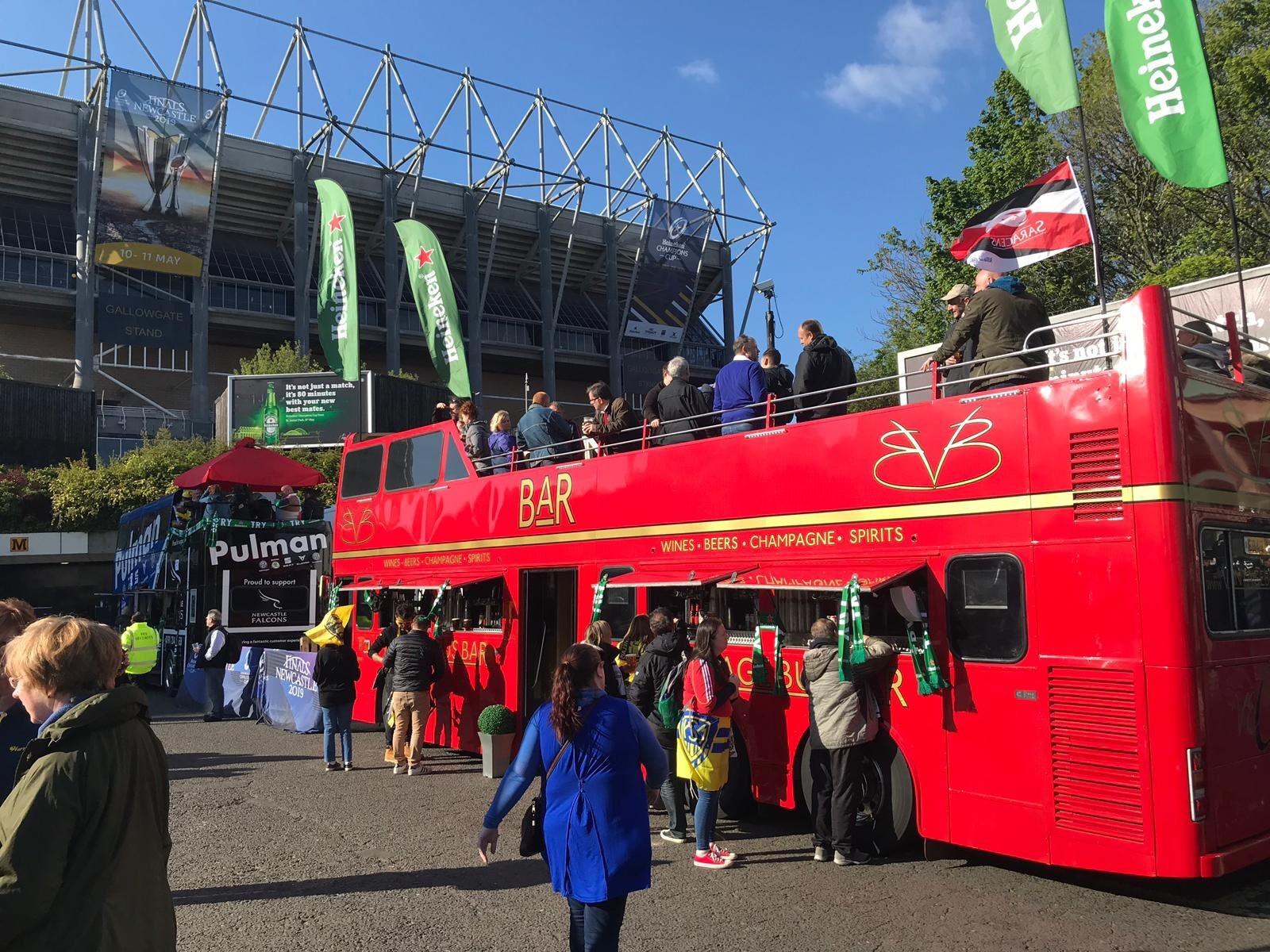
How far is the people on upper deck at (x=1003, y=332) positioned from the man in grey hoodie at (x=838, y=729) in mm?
2160

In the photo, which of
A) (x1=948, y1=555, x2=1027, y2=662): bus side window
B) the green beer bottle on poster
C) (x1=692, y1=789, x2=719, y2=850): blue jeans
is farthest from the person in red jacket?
the green beer bottle on poster

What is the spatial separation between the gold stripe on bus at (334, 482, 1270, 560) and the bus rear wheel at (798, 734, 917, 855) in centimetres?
164

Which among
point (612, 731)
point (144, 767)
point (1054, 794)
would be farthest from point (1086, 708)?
point (144, 767)

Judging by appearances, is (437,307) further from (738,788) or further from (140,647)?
(738,788)

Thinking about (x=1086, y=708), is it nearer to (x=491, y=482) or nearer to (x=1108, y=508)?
(x=1108, y=508)

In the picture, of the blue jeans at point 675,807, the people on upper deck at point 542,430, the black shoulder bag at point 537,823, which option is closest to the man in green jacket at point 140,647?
the people on upper deck at point 542,430

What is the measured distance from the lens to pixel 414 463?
13.1 meters

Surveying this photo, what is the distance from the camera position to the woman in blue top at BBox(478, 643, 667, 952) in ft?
12.9

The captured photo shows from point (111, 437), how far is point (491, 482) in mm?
32128

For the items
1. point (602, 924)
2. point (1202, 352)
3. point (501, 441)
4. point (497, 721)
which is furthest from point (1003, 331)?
point (501, 441)

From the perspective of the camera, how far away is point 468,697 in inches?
458

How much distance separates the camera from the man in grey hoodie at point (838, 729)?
277 inches

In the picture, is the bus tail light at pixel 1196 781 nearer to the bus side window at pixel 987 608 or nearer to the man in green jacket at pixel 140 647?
the bus side window at pixel 987 608

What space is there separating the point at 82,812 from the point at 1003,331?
6491 mm
